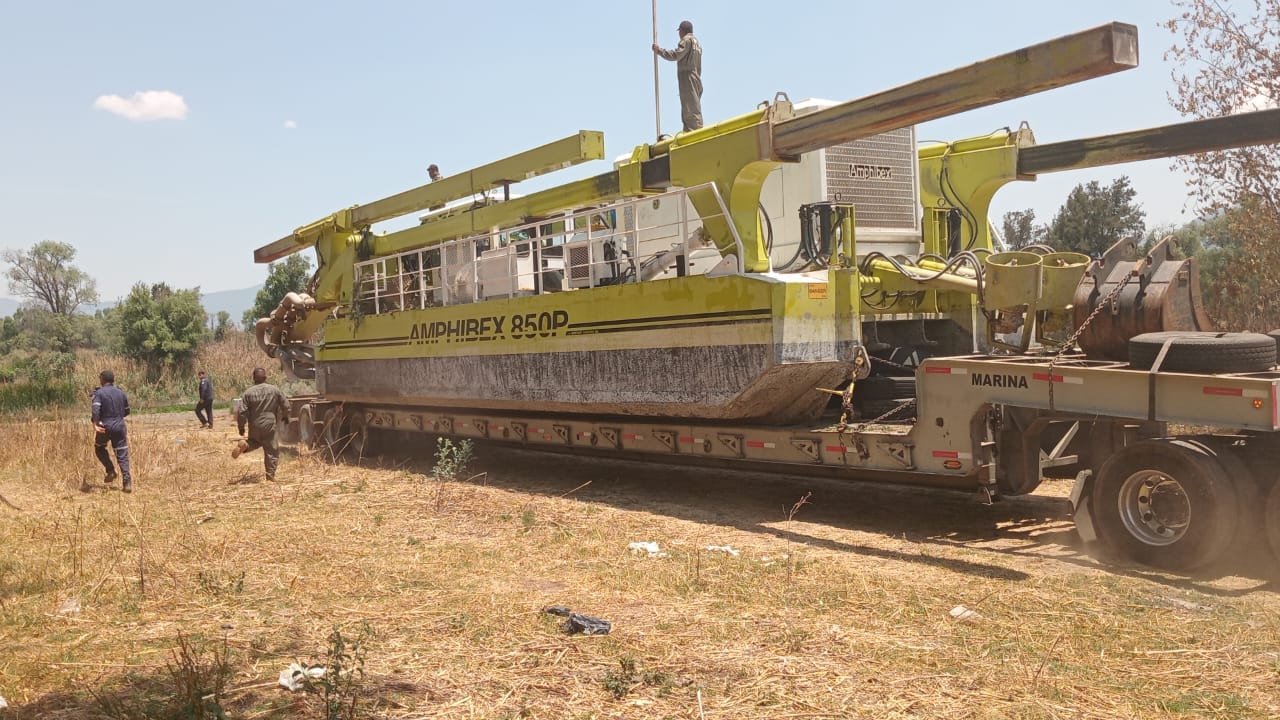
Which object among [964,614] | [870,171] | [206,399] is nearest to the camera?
[964,614]

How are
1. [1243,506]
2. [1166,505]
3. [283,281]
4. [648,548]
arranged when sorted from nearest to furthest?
[1243,506] → [1166,505] → [648,548] → [283,281]

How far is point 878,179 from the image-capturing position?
428 inches

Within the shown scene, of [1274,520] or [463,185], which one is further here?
[463,185]

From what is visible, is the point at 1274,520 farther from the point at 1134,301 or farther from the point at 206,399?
the point at 206,399

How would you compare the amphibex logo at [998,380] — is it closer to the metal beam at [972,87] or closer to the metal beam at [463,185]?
the metal beam at [972,87]

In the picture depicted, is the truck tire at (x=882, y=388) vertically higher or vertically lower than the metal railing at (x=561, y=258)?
lower

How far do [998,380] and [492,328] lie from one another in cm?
687

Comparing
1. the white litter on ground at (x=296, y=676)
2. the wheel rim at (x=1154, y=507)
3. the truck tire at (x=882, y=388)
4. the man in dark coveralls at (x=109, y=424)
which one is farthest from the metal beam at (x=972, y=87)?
the man in dark coveralls at (x=109, y=424)

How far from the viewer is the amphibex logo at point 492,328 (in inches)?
463

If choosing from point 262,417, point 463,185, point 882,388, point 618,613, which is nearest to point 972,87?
point 882,388

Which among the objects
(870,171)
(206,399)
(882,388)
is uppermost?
(870,171)

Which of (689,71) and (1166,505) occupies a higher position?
(689,71)

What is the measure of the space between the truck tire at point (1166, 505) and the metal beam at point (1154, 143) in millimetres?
2913

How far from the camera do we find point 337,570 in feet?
24.6
